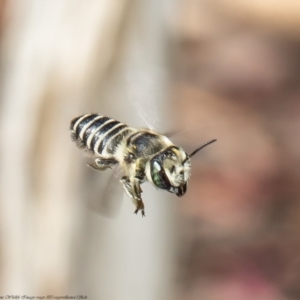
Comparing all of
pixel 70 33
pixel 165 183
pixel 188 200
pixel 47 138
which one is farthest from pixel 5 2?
pixel 165 183

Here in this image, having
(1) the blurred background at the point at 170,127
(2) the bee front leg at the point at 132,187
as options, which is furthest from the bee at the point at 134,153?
(1) the blurred background at the point at 170,127

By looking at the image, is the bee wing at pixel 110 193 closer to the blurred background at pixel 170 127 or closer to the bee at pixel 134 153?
the bee at pixel 134 153

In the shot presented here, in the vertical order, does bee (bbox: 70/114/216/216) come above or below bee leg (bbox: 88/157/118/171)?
above

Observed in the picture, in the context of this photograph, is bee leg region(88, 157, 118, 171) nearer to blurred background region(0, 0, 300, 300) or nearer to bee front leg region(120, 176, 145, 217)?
bee front leg region(120, 176, 145, 217)

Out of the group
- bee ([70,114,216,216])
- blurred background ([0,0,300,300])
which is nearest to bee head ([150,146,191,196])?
bee ([70,114,216,216])

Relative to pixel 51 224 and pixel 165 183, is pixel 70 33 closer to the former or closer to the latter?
pixel 51 224

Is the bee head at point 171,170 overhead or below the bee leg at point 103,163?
overhead
